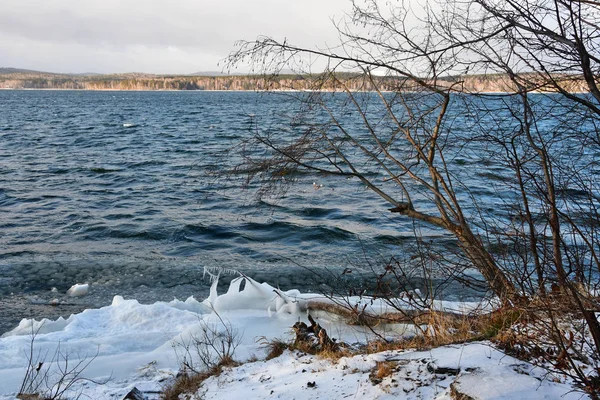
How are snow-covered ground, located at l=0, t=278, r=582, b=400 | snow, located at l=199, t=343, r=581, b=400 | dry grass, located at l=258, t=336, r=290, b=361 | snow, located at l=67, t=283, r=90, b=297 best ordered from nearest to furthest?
1. snow, located at l=199, t=343, r=581, b=400
2. snow-covered ground, located at l=0, t=278, r=582, b=400
3. dry grass, located at l=258, t=336, r=290, b=361
4. snow, located at l=67, t=283, r=90, b=297

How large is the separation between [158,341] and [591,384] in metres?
4.30

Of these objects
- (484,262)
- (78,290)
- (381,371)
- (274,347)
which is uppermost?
(484,262)

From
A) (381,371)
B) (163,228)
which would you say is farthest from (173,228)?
(381,371)

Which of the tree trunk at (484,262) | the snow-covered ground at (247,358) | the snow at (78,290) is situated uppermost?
the tree trunk at (484,262)

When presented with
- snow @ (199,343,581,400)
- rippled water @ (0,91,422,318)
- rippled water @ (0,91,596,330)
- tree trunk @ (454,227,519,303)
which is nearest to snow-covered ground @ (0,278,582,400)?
snow @ (199,343,581,400)

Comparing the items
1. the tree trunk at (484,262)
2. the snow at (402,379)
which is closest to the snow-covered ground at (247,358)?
the snow at (402,379)

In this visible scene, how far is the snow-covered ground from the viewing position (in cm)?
306

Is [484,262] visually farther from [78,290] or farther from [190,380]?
[78,290]

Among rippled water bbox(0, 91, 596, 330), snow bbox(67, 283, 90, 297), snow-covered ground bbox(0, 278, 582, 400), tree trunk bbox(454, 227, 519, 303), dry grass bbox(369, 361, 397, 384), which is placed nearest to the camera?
snow-covered ground bbox(0, 278, 582, 400)

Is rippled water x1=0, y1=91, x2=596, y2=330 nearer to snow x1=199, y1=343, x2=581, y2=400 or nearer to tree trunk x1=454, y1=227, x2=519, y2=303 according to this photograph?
tree trunk x1=454, y1=227, x2=519, y2=303

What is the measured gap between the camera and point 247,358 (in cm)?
475

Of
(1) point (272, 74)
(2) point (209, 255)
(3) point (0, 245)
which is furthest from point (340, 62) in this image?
(3) point (0, 245)

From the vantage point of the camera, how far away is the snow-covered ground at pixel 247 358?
3.06 metres

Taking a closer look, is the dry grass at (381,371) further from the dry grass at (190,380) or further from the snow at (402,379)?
the dry grass at (190,380)
